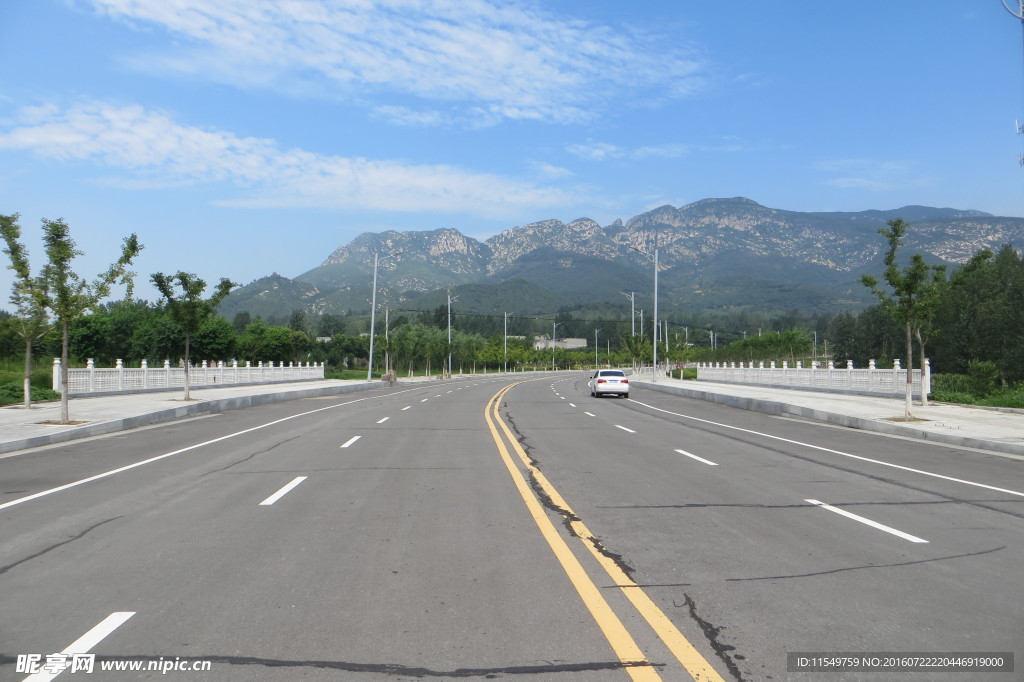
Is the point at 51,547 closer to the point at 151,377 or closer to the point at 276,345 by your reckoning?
the point at 151,377

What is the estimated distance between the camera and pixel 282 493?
9.56 meters

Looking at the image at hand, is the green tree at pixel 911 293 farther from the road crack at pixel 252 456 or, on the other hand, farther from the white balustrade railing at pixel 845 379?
the road crack at pixel 252 456

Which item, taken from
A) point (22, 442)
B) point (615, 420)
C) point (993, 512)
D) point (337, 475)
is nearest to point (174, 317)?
point (22, 442)

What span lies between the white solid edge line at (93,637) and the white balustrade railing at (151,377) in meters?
27.6

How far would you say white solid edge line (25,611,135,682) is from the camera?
410 cm

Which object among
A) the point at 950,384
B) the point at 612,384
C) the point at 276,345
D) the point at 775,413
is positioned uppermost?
the point at 276,345

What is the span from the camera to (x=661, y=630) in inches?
186

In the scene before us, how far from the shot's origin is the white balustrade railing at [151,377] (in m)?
29.5

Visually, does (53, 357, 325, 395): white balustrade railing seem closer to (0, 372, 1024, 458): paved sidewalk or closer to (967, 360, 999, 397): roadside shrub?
(0, 372, 1024, 458): paved sidewalk

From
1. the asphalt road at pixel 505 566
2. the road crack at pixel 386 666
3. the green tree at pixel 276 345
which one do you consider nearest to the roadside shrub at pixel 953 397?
the asphalt road at pixel 505 566

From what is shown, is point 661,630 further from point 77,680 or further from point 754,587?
point 77,680

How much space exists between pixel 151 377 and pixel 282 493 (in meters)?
29.7

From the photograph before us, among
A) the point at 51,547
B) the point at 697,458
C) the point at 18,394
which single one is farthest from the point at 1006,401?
the point at 18,394

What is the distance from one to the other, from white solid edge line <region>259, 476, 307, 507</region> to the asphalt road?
10cm
